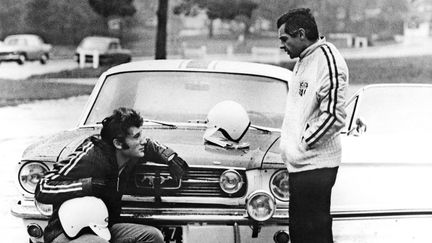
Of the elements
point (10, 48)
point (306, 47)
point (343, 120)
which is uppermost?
point (306, 47)

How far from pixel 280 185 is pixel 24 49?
24.6ft

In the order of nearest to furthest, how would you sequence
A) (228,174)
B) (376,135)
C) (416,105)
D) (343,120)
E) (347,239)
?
(343,120)
(347,239)
(228,174)
(376,135)
(416,105)

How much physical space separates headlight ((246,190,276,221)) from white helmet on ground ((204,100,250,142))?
0.52 metres

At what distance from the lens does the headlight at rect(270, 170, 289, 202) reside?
456cm

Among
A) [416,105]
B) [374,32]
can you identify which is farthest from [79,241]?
[374,32]

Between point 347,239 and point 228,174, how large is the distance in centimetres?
72

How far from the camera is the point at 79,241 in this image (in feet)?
13.2

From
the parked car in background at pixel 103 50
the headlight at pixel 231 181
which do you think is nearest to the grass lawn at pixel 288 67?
the parked car in background at pixel 103 50

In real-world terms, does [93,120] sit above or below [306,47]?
below

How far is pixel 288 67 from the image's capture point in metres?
11.9

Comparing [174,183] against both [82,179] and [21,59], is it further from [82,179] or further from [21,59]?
[21,59]

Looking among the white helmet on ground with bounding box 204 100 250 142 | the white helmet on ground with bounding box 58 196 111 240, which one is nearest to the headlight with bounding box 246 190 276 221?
the white helmet on ground with bounding box 204 100 250 142

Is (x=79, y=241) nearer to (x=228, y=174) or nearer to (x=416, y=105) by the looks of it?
(x=228, y=174)

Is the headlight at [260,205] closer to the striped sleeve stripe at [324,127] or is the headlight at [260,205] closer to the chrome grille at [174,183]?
the chrome grille at [174,183]
